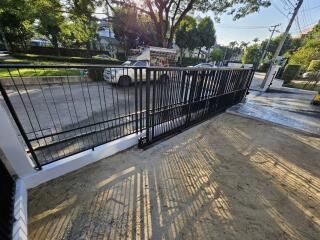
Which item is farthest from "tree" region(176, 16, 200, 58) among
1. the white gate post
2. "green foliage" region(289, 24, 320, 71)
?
the white gate post

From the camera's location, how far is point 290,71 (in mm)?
10398

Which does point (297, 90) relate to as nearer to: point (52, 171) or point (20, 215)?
point (52, 171)

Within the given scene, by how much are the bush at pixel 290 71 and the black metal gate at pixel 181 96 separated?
29.1 ft

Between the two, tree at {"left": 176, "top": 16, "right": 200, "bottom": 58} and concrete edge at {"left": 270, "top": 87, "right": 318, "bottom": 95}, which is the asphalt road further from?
tree at {"left": 176, "top": 16, "right": 200, "bottom": 58}

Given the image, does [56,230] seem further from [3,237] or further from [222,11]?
[222,11]

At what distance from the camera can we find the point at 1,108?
1396 millimetres

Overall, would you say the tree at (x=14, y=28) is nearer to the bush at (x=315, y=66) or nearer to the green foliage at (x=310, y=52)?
the green foliage at (x=310, y=52)

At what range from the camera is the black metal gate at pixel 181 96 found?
2600mm

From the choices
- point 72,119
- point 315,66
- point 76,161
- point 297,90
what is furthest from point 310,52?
point 76,161

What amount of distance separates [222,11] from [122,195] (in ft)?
39.3

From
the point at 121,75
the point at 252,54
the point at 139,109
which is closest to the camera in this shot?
the point at 139,109

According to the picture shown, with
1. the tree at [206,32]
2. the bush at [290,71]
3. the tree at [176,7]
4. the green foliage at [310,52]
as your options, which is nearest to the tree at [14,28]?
the tree at [176,7]

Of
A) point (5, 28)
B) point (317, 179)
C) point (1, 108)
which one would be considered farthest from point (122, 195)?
point (5, 28)

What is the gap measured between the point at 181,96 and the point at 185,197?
185 centimetres
